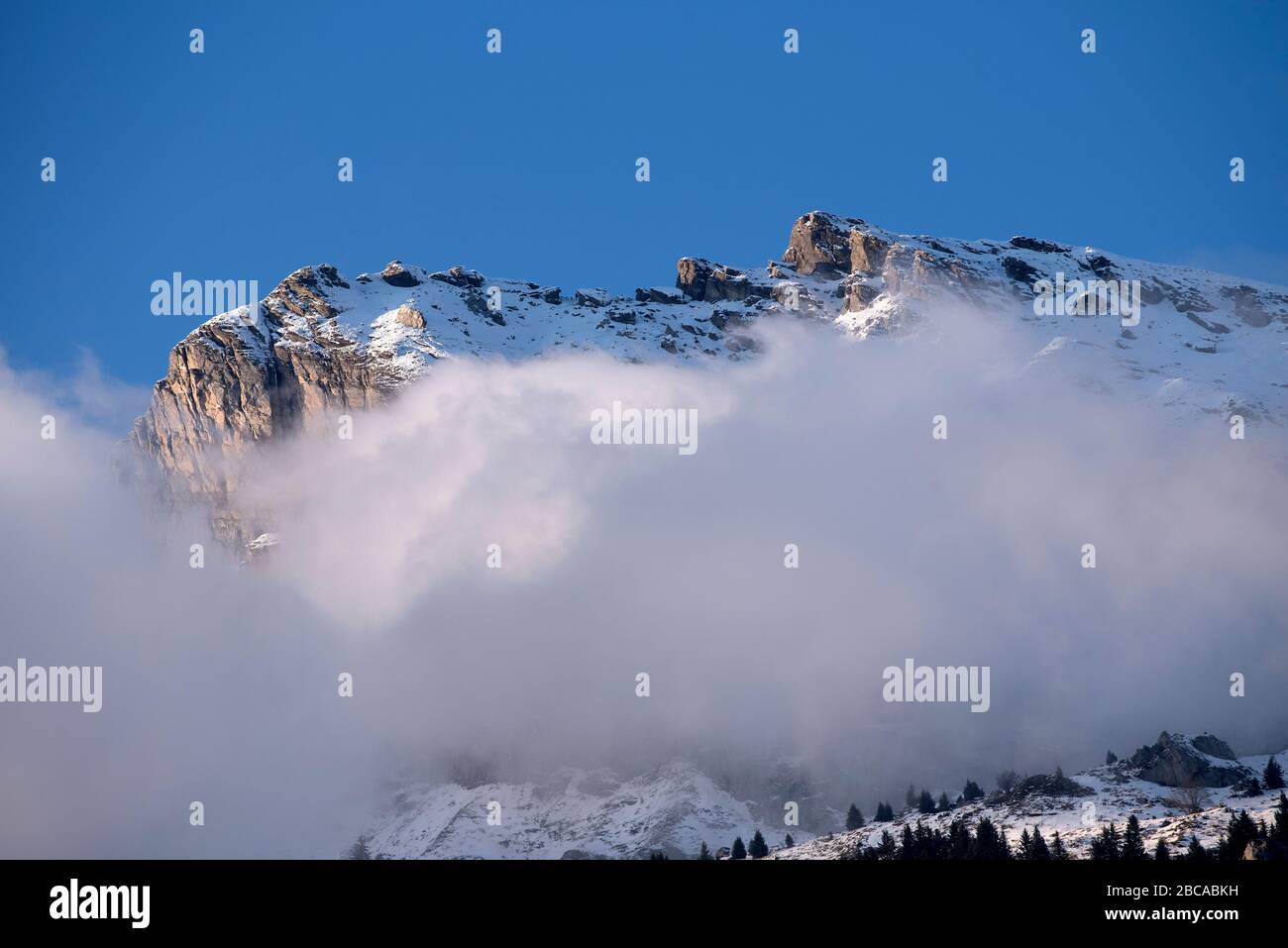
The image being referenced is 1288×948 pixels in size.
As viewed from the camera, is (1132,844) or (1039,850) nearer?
(1132,844)

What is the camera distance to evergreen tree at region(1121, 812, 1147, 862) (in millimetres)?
180375

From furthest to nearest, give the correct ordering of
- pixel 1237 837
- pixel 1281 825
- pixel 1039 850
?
pixel 1039 850, pixel 1281 825, pixel 1237 837

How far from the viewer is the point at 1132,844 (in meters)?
186

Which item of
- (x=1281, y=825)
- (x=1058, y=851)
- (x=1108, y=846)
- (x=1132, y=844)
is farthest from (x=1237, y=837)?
(x=1058, y=851)

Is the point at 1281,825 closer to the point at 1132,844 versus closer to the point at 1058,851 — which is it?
the point at 1132,844

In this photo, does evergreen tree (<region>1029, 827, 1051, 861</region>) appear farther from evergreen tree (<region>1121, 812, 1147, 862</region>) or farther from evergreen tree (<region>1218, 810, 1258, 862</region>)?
evergreen tree (<region>1218, 810, 1258, 862</region>)

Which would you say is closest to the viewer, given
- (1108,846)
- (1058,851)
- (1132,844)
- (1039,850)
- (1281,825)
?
Answer: (1281,825)

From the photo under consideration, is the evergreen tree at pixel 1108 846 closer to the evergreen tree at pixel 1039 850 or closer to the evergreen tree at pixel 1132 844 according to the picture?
the evergreen tree at pixel 1132 844

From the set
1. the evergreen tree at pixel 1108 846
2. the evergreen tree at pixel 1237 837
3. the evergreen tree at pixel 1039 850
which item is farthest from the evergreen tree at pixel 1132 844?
the evergreen tree at pixel 1039 850
